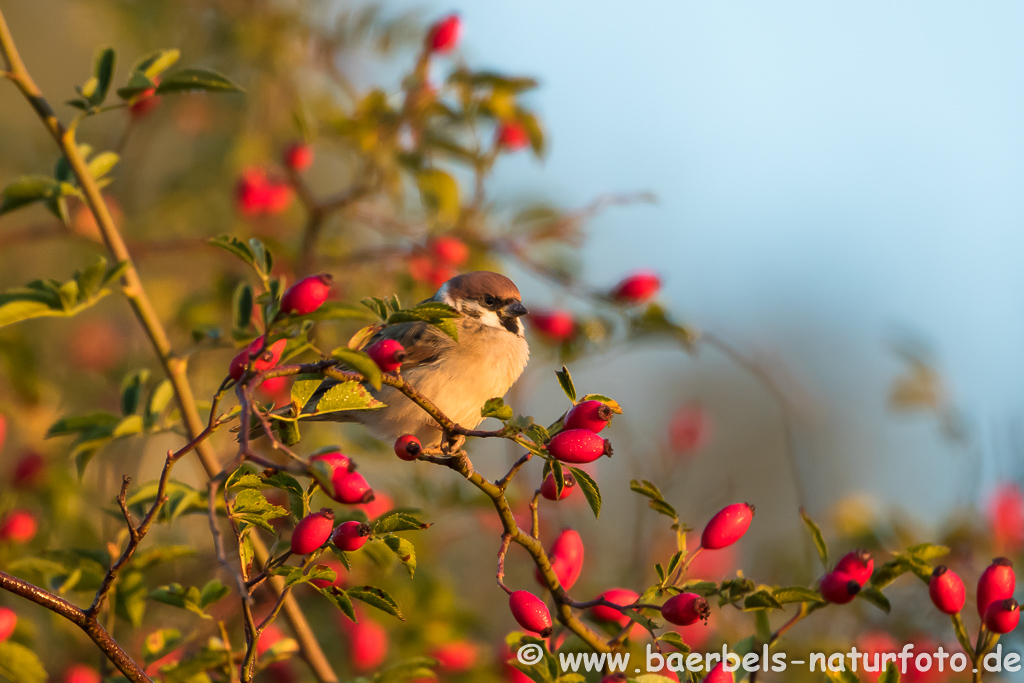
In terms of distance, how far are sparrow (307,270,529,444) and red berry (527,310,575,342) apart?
9 centimetres

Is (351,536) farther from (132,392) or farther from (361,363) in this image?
(132,392)

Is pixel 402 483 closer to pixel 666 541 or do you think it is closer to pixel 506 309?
pixel 506 309

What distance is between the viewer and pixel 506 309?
130 inches

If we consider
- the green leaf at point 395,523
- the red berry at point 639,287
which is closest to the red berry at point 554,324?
the red berry at point 639,287

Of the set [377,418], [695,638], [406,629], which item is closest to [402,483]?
[377,418]

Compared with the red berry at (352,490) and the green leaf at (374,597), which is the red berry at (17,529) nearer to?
the green leaf at (374,597)

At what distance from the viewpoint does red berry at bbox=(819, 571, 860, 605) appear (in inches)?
65.9

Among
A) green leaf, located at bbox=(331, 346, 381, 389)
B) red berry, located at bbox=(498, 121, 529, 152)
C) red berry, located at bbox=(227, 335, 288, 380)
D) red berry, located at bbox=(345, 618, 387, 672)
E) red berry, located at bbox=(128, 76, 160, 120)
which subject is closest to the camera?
green leaf, located at bbox=(331, 346, 381, 389)

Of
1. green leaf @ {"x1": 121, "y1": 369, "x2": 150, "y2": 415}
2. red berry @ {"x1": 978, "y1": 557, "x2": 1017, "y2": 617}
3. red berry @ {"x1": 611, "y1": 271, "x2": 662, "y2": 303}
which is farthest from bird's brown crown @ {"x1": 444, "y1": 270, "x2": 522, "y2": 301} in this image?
red berry @ {"x1": 978, "y1": 557, "x2": 1017, "y2": 617}

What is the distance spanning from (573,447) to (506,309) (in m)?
1.81

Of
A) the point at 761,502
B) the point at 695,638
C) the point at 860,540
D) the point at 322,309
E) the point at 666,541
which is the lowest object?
the point at 761,502

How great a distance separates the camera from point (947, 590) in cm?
168

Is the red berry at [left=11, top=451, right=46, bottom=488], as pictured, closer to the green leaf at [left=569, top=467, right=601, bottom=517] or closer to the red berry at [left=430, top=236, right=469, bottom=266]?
the red berry at [left=430, top=236, right=469, bottom=266]

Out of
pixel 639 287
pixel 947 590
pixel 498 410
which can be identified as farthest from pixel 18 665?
pixel 639 287
